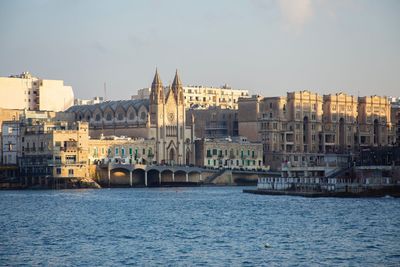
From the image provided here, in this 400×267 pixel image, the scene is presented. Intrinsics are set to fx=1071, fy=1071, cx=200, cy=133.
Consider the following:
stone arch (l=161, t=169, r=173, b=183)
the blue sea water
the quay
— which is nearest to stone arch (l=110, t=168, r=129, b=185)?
stone arch (l=161, t=169, r=173, b=183)

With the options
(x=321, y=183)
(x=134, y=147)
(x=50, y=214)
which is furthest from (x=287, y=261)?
(x=134, y=147)

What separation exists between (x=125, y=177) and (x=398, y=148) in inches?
1896

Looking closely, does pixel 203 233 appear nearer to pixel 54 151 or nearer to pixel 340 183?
pixel 340 183

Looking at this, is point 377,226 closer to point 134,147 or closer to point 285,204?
point 285,204

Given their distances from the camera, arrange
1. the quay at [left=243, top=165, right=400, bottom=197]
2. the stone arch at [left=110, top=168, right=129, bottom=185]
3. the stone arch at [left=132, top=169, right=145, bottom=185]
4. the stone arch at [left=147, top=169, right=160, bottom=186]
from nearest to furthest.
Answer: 1. the quay at [left=243, top=165, right=400, bottom=197]
2. the stone arch at [left=110, top=168, right=129, bottom=185]
3. the stone arch at [left=132, top=169, right=145, bottom=185]
4. the stone arch at [left=147, top=169, right=160, bottom=186]

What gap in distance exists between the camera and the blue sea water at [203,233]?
7062cm

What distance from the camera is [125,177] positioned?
191 m

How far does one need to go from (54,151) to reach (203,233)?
9669 centimetres

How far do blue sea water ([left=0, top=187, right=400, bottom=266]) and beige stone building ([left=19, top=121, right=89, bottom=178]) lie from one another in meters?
45.9

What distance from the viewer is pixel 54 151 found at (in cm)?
18038

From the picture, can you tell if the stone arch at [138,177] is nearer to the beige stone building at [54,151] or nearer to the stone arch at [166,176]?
the stone arch at [166,176]

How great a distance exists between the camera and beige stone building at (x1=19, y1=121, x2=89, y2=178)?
179875mm

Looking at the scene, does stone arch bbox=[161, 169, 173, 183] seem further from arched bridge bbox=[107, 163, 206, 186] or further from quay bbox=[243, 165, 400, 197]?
quay bbox=[243, 165, 400, 197]

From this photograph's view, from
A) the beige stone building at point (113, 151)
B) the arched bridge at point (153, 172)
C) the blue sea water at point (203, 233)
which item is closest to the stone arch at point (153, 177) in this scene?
the arched bridge at point (153, 172)
